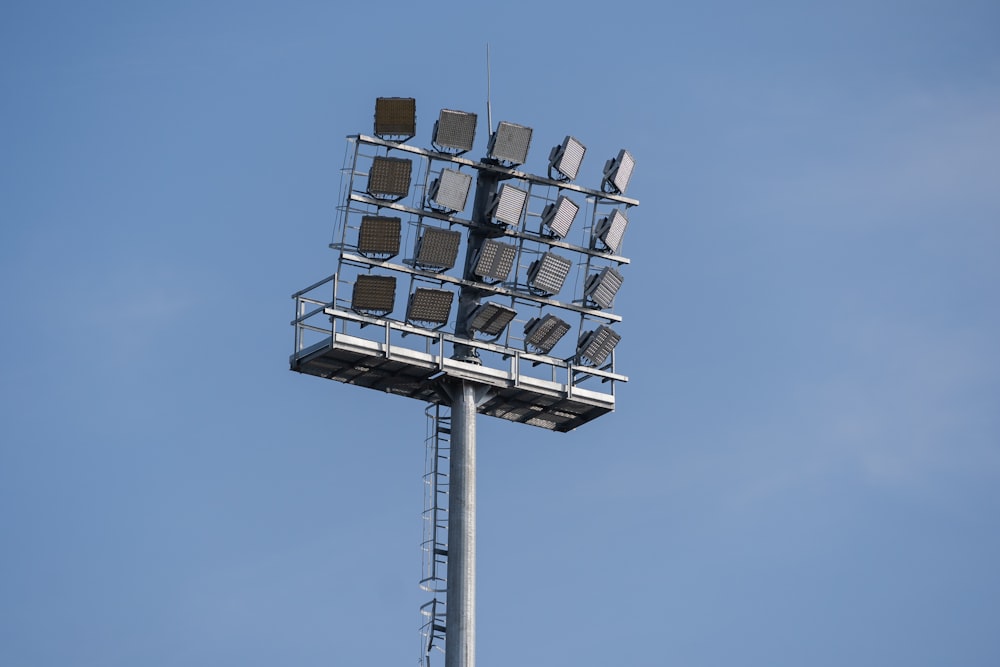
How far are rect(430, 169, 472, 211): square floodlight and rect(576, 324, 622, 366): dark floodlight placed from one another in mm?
5518

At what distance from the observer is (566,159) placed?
80.2 m

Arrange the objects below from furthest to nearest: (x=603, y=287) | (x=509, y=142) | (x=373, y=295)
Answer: (x=603, y=287) → (x=509, y=142) → (x=373, y=295)

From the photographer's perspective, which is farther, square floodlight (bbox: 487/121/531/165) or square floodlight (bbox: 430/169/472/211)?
square floodlight (bbox: 487/121/531/165)

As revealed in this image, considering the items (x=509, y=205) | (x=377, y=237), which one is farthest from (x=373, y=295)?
(x=509, y=205)

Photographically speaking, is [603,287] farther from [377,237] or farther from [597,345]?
[377,237]

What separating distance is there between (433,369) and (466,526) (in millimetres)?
4419

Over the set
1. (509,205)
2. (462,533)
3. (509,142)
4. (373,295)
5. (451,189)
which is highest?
(509,142)

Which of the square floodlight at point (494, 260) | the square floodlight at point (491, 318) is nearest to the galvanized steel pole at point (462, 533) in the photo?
the square floodlight at point (491, 318)

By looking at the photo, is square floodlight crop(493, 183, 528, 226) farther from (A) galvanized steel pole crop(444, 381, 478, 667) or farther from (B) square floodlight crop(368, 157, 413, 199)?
(A) galvanized steel pole crop(444, 381, 478, 667)

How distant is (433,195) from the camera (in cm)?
7744

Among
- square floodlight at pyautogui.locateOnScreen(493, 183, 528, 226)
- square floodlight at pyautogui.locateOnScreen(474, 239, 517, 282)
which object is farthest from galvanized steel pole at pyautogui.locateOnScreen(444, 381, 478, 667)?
square floodlight at pyautogui.locateOnScreen(493, 183, 528, 226)

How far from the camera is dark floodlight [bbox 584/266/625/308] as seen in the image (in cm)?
8019

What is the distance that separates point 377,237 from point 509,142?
18.4 ft

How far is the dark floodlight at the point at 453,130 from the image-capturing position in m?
78.1
